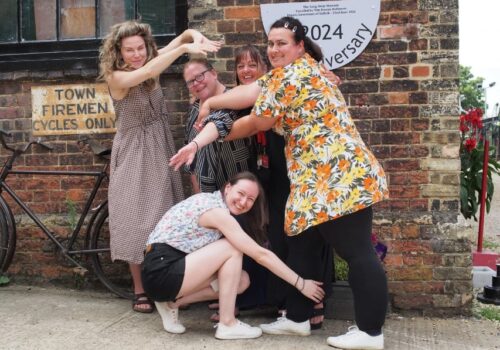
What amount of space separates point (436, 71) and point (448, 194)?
0.82m

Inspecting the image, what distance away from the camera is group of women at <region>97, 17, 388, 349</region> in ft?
10.6

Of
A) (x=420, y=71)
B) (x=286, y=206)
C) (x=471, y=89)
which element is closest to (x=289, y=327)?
(x=286, y=206)

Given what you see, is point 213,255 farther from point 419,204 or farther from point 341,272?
point 419,204

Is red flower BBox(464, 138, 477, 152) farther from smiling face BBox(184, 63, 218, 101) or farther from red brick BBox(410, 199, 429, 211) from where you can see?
smiling face BBox(184, 63, 218, 101)

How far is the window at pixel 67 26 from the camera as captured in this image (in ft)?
15.3

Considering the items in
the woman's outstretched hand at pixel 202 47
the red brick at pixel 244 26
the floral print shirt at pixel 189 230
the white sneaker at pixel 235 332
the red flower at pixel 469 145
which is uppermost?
the red brick at pixel 244 26

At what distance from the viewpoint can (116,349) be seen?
3.35m

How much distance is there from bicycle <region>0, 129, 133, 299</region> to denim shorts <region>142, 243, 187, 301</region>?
3.17 ft

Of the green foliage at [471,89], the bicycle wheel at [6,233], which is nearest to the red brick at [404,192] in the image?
the bicycle wheel at [6,233]

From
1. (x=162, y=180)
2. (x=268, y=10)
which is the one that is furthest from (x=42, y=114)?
(x=268, y=10)

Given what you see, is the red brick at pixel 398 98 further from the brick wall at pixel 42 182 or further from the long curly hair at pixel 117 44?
the brick wall at pixel 42 182

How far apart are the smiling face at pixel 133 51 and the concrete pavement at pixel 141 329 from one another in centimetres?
161

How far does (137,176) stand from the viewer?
4.05 metres

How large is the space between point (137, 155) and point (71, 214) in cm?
95
